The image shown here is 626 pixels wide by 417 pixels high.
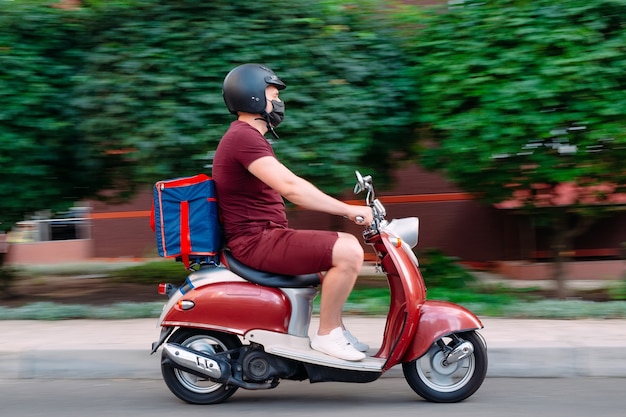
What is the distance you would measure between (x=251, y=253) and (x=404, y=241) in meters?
0.89

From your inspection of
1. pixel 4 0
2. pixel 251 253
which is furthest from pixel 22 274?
pixel 251 253

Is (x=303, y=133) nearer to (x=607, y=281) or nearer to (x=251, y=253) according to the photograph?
(x=251, y=253)

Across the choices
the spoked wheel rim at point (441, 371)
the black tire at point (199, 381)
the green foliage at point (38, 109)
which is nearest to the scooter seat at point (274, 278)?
the black tire at point (199, 381)

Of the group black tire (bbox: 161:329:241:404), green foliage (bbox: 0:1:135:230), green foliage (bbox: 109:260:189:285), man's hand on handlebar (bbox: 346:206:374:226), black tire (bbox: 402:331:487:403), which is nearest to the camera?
man's hand on handlebar (bbox: 346:206:374:226)

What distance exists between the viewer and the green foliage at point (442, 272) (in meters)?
9.09

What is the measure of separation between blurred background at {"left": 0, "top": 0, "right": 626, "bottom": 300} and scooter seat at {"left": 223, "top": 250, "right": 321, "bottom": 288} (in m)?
2.80

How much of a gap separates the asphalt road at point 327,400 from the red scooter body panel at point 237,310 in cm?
51

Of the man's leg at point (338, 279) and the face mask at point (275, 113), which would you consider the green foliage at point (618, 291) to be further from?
the face mask at point (275, 113)

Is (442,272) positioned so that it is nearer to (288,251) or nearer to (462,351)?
(462,351)

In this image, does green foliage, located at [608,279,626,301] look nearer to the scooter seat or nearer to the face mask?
the scooter seat

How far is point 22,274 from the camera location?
11.1 meters

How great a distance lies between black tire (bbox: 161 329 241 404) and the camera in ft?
16.7

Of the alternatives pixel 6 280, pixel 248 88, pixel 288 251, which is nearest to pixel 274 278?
pixel 288 251

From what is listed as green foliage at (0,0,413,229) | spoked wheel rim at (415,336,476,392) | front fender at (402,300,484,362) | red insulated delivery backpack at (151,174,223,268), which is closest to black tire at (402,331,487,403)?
spoked wheel rim at (415,336,476,392)
